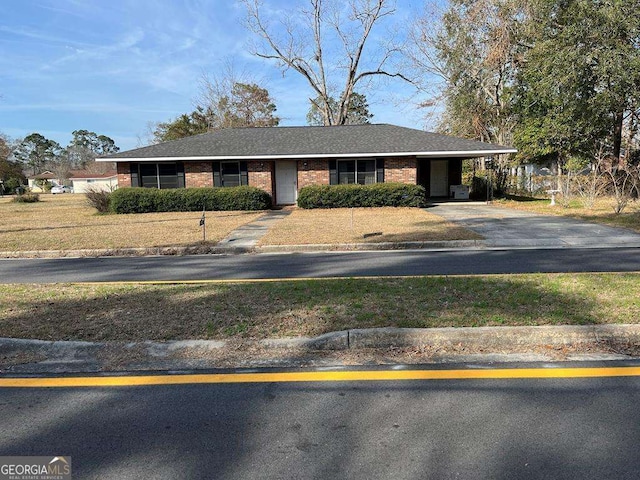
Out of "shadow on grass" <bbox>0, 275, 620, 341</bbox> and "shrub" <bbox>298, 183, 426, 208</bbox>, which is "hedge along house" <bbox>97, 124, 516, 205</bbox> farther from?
"shadow on grass" <bbox>0, 275, 620, 341</bbox>

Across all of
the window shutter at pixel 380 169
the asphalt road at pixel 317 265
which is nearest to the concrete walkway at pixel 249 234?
the asphalt road at pixel 317 265

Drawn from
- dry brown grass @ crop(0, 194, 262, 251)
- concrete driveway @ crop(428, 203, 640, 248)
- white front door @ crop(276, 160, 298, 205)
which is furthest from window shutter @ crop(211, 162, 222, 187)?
concrete driveway @ crop(428, 203, 640, 248)

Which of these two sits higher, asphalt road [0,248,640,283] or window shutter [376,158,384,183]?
window shutter [376,158,384,183]

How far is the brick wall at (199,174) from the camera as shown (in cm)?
2223

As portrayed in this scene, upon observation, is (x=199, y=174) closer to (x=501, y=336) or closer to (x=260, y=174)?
(x=260, y=174)

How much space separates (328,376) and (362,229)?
9.79 metres

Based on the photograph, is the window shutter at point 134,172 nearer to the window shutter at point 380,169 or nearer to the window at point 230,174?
the window at point 230,174

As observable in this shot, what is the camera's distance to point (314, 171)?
22.1m

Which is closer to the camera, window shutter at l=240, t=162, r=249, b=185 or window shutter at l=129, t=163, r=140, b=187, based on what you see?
window shutter at l=129, t=163, r=140, b=187

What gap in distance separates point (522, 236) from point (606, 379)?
8.86 metres

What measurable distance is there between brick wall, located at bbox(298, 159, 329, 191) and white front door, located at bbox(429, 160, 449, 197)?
7.28m

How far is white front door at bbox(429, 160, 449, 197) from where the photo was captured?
84.9 feet

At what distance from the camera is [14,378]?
147 inches

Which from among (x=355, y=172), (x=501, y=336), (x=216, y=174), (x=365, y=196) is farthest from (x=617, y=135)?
(x=501, y=336)
